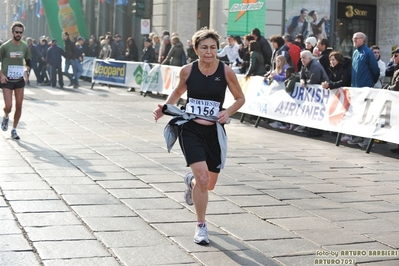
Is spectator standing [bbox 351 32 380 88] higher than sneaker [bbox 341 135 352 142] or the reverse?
higher

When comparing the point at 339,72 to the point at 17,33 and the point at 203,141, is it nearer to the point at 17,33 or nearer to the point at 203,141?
the point at 17,33

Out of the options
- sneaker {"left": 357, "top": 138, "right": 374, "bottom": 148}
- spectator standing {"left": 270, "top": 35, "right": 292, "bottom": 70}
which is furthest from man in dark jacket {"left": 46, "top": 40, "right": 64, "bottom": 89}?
sneaker {"left": 357, "top": 138, "right": 374, "bottom": 148}

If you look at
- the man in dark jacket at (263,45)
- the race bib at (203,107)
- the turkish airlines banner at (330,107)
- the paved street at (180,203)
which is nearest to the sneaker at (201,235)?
the paved street at (180,203)

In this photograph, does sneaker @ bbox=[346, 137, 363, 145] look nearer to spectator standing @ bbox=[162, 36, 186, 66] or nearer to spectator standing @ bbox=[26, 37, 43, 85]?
spectator standing @ bbox=[162, 36, 186, 66]

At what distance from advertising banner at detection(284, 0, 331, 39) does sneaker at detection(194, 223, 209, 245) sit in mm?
16096

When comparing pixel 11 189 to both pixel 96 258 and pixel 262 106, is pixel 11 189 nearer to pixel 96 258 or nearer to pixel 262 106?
pixel 96 258

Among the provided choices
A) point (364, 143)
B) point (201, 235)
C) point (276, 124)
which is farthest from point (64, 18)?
point (201, 235)

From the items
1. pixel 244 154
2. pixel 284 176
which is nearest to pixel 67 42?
pixel 244 154

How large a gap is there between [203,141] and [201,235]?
75cm

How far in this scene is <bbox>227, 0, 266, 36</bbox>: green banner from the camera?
→ 82.3 feet

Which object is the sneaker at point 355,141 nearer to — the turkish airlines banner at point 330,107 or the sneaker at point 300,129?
the turkish airlines banner at point 330,107

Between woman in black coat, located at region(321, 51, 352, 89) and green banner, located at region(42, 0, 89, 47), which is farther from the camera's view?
green banner, located at region(42, 0, 89, 47)

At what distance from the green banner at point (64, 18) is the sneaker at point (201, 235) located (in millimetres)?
35371

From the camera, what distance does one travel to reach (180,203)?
303 inches
